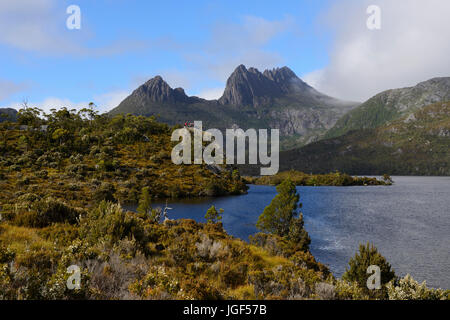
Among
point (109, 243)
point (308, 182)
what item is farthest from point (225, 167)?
point (109, 243)

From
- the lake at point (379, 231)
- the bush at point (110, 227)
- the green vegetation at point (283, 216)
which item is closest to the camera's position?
the bush at point (110, 227)

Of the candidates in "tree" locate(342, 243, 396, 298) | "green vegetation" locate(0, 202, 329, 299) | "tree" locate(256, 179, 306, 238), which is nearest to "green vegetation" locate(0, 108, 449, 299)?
"green vegetation" locate(0, 202, 329, 299)

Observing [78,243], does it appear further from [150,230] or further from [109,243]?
[150,230]

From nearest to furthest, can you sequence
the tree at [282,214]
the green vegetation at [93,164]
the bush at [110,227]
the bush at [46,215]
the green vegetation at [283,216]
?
1. the bush at [110,227]
2. the bush at [46,215]
3. the green vegetation at [283,216]
4. the tree at [282,214]
5. the green vegetation at [93,164]

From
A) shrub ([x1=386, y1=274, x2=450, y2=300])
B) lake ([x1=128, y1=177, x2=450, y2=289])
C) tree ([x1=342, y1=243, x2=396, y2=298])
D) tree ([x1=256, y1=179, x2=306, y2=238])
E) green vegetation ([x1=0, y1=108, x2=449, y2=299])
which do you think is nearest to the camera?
green vegetation ([x1=0, y1=108, x2=449, y2=299])

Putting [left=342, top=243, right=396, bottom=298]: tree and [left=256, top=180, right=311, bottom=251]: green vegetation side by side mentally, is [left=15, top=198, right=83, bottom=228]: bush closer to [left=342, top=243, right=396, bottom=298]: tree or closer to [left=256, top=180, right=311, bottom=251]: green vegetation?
[left=342, top=243, right=396, bottom=298]: tree

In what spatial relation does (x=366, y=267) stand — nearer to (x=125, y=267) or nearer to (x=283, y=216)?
(x=125, y=267)

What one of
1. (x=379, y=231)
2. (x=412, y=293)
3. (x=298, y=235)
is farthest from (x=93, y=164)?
(x=412, y=293)

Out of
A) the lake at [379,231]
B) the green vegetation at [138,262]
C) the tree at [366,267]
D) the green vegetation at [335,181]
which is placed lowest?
the green vegetation at [335,181]

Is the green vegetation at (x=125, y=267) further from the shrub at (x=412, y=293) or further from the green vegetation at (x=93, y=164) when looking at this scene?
the green vegetation at (x=93, y=164)

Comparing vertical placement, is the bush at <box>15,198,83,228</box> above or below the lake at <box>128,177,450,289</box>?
above

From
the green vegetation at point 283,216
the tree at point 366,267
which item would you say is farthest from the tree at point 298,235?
the tree at point 366,267

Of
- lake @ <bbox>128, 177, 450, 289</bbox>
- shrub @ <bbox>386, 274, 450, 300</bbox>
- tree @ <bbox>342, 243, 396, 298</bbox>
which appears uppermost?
→ shrub @ <bbox>386, 274, 450, 300</bbox>

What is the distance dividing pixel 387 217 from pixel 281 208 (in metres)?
40.5
